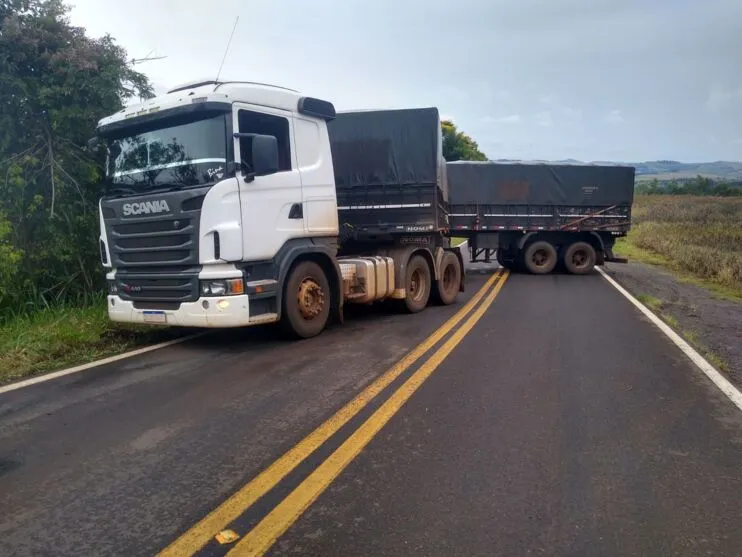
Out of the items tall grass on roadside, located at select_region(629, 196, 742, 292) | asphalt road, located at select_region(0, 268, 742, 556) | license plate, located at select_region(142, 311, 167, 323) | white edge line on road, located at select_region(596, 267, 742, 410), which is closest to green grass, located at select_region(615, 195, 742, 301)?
tall grass on roadside, located at select_region(629, 196, 742, 292)

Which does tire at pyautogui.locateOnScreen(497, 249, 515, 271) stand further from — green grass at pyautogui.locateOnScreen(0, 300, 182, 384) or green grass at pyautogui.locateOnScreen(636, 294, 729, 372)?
green grass at pyautogui.locateOnScreen(0, 300, 182, 384)

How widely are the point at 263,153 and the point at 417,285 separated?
15.5 feet

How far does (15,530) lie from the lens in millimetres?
3227

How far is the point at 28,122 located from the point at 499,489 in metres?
9.21

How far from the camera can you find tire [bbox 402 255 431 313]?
34.7 feet

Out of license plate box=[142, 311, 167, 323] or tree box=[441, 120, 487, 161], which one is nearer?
license plate box=[142, 311, 167, 323]

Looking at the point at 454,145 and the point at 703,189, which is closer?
the point at 454,145

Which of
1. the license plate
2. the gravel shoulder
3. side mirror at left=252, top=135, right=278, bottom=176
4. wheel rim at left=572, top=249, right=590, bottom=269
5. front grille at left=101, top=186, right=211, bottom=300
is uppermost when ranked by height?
side mirror at left=252, top=135, right=278, bottom=176

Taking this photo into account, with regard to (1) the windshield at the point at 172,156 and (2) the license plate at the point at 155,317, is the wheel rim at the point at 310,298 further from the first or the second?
(1) the windshield at the point at 172,156

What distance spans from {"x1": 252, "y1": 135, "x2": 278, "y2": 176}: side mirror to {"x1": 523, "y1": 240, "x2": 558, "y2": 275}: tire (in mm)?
12656

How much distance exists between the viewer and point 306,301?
8.12 metres

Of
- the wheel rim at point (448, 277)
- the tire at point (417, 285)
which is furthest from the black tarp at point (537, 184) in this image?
the tire at point (417, 285)

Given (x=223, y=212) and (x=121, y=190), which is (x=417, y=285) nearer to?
(x=223, y=212)

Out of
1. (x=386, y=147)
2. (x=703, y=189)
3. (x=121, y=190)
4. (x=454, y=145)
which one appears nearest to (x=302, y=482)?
(x=121, y=190)
